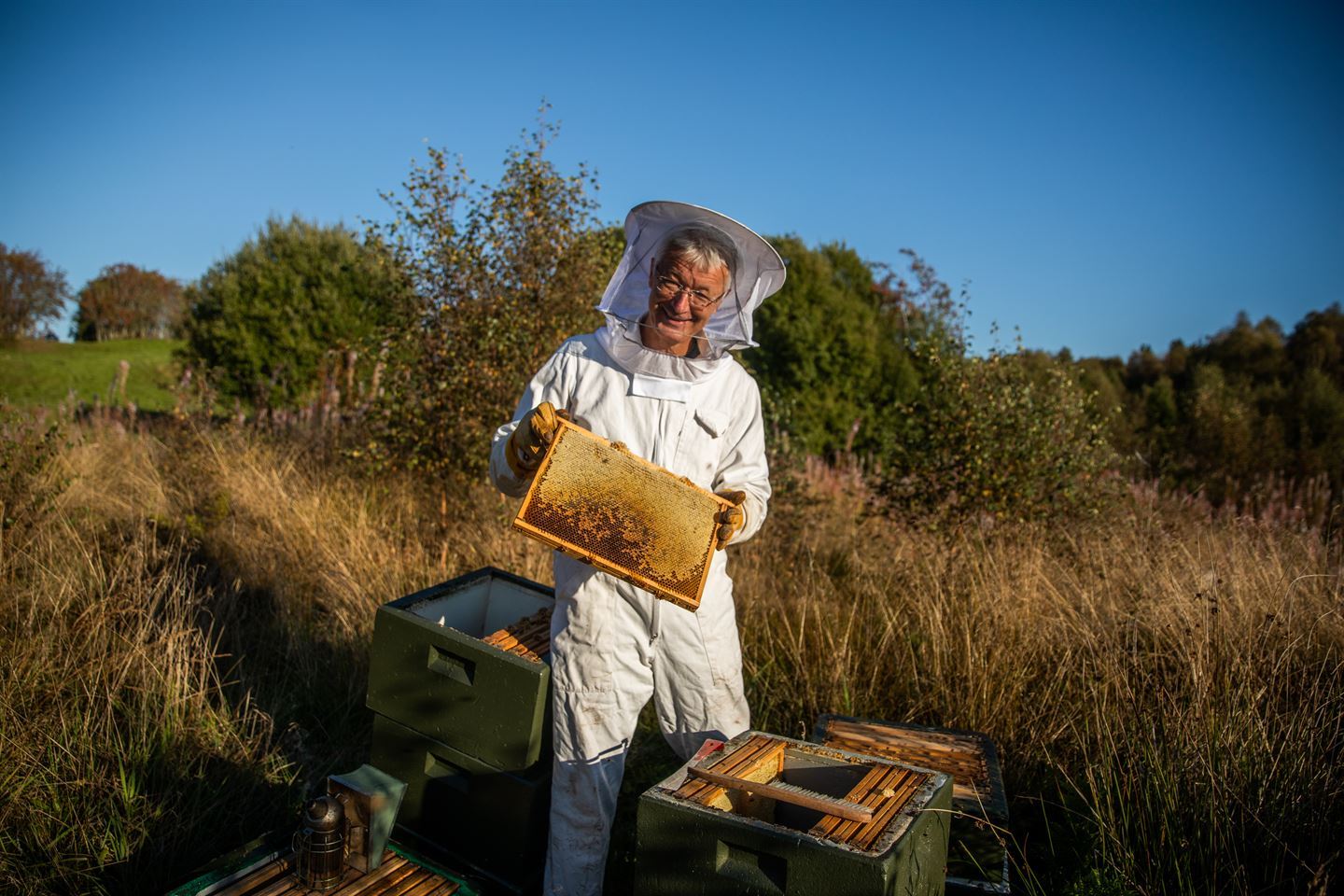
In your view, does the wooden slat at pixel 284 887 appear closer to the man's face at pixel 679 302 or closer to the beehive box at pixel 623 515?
the beehive box at pixel 623 515

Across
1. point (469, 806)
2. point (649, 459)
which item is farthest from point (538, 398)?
point (469, 806)

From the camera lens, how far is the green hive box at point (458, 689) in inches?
103

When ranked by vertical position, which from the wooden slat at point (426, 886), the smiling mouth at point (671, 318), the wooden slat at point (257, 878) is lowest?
the wooden slat at point (426, 886)

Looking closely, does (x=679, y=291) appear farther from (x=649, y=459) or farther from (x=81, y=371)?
(x=81, y=371)

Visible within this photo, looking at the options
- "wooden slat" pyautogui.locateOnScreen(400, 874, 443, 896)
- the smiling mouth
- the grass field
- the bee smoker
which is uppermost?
the smiling mouth

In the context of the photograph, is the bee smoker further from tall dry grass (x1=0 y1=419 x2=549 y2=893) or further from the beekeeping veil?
the beekeeping veil

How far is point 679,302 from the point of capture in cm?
267

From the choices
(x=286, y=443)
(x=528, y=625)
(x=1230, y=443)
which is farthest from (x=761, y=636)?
(x=1230, y=443)

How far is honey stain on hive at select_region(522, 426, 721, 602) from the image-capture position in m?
2.40

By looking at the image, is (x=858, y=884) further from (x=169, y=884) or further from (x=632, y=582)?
(x=169, y=884)

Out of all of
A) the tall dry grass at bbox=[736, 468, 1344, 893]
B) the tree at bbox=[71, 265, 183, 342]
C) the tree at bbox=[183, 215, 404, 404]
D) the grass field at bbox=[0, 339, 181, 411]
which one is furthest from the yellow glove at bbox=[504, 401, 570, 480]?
the tree at bbox=[71, 265, 183, 342]

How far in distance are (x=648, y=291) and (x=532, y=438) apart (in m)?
0.66

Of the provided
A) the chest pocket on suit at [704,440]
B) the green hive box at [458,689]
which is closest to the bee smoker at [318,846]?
the green hive box at [458,689]

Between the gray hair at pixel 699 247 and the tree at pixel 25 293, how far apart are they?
21.7m
